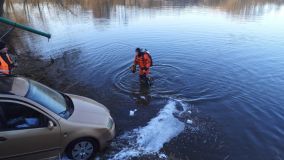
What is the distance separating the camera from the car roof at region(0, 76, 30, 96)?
5.14 meters

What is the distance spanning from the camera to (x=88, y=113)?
6.22m

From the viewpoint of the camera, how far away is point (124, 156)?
261 inches

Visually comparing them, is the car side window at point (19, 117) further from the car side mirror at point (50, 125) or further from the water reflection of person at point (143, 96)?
the water reflection of person at point (143, 96)

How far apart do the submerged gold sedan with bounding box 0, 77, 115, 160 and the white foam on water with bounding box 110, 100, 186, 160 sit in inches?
37.7

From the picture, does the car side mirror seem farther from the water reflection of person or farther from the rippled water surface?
the water reflection of person

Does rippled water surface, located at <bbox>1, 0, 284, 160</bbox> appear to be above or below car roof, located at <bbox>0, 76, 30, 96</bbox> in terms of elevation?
below

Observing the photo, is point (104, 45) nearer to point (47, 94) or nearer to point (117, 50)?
point (117, 50)

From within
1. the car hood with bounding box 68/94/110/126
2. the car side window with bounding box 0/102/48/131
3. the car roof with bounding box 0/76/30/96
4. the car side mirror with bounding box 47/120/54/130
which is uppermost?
the car roof with bounding box 0/76/30/96

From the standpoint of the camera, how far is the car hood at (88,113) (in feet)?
19.4

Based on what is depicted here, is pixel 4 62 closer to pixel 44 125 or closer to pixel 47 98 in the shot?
pixel 47 98

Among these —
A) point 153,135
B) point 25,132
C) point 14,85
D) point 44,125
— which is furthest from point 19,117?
point 153,135

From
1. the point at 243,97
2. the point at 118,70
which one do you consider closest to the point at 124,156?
the point at 243,97

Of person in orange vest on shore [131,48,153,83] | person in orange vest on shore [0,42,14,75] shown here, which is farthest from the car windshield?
person in orange vest on shore [131,48,153,83]

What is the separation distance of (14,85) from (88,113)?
1760 millimetres
